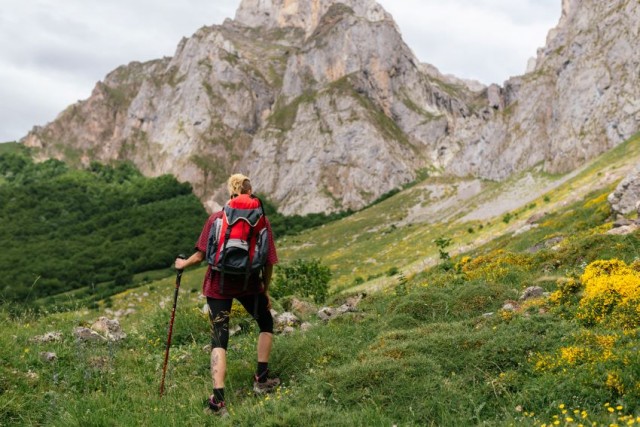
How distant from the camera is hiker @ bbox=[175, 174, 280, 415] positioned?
8484 mm

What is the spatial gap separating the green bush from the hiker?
16291 mm

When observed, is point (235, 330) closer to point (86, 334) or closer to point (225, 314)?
point (86, 334)

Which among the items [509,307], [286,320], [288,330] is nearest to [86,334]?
[288,330]

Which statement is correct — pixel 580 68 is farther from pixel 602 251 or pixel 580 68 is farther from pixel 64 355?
pixel 64 355

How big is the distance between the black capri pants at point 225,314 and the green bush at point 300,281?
16211mm

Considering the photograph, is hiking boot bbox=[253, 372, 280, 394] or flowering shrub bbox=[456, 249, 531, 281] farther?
flowering shrub bbox=[456, 249, 531, 281]

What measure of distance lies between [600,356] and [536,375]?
3.10 ft

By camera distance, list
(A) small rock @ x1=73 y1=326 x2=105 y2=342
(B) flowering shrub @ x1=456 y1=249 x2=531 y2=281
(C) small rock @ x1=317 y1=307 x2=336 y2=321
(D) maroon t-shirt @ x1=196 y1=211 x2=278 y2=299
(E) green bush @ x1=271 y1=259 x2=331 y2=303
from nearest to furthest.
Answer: (D) maroon t-shirt @ x1=196 y1=211 x2=278 y2=299
(A) small rock @ x1=73 y1=326 x2=105 y2=342
(C) small rock @ x1=317 y1=307 x2=336 y2=321
(B) flowering shrub @ x1=456 y1=249 x2=531 y2=281
(E) green bush @ x1=271 y1=259 x2=331 y2=303

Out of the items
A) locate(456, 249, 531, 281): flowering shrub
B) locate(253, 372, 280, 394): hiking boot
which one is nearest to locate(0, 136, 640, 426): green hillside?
locate(253, 372, 280, 394): hiking boot

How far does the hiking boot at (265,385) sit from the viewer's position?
855 cm

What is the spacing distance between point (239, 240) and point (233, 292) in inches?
40.1

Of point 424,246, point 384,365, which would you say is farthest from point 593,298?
point 424,246

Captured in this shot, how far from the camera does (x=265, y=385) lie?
8750mm

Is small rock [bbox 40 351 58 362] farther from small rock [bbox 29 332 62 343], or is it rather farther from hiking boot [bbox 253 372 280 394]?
hiking boot [bbox 253 372 280 394]
